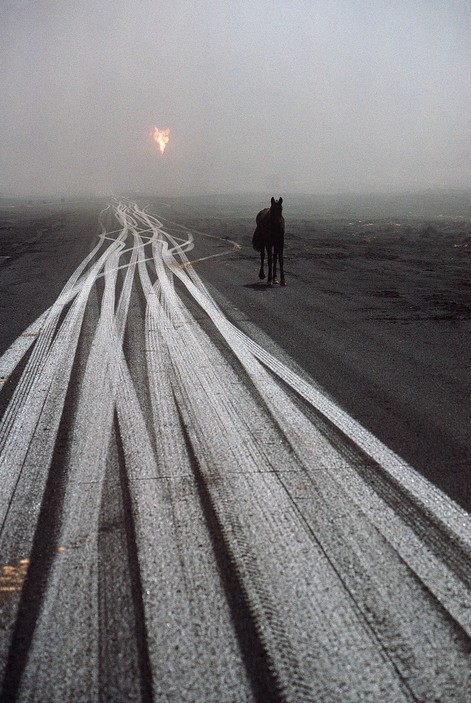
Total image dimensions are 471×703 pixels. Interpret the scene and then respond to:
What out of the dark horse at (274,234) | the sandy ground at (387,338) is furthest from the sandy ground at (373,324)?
the dark horse at (274,234)

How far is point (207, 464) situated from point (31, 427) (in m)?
1.52

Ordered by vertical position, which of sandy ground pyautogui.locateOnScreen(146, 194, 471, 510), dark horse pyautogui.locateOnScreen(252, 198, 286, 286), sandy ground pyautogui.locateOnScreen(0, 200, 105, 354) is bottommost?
sandy ground pyautogui.locateOnScreen(146, 194, 471, 510)

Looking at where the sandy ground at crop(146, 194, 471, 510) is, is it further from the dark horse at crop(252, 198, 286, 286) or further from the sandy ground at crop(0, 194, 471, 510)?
the dark horse at crop(252, 198, 286, 286)

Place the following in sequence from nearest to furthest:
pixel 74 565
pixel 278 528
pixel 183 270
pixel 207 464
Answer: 1. pixel 74 565
2. pixel 278 528
3. pixel 207 464
4. pixel 183 270

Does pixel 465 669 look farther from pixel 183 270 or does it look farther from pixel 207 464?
pixel 183 270

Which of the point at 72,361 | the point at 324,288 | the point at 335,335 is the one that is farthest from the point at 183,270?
the point at 72,361

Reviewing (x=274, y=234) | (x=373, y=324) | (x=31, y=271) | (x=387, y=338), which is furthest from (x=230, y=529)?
(x=31, y=271)

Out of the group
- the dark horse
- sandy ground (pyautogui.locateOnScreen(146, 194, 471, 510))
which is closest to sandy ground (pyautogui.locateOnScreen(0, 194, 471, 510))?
sandy ground (pyautogui.locateOnScreen(146, 194, 471, 510))

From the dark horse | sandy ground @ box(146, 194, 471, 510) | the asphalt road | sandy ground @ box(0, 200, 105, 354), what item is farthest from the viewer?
the dark horse

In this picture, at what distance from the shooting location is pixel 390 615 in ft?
6.45

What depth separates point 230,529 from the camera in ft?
8.23

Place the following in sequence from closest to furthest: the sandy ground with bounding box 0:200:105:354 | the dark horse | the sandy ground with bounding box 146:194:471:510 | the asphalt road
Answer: the asphalt road → the sandy ground with bounding box 146:194:471:510 → the sandy ground with bounding box 0:200:105:354 → the dark horse

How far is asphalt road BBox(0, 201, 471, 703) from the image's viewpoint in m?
1.75

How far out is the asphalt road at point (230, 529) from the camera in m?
1.75
